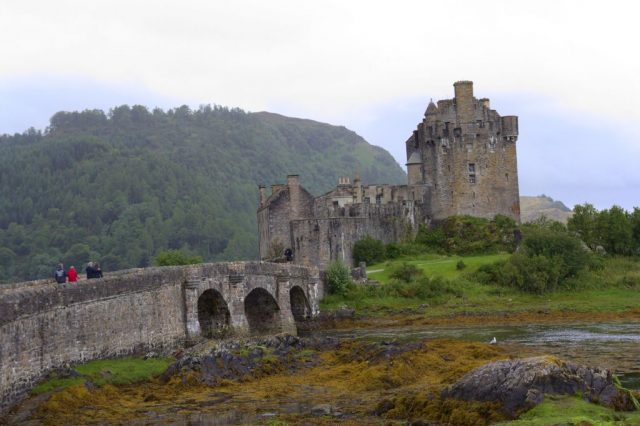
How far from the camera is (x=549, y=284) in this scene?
2329 inches

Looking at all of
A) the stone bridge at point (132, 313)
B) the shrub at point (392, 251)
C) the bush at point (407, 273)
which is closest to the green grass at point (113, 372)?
the stone bridge at point (132, 313)

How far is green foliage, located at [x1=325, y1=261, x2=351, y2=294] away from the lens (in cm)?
5866

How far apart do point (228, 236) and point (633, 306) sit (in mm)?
94323

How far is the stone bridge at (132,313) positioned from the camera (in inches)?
1057

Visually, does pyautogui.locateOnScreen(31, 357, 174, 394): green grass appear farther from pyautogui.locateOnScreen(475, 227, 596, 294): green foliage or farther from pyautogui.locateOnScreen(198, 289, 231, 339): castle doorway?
pyautogui.locateOnScreen(475, 227, 596, 294): green foliage

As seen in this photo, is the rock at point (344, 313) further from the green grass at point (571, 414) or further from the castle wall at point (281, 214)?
the green grass at point (571, 414)

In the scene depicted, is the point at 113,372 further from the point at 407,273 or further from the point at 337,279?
the point at 407,273

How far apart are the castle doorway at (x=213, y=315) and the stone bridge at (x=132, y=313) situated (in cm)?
4

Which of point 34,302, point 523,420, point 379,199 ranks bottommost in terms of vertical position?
point 523,420

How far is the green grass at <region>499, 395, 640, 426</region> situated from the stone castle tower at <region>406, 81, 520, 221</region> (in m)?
51.3

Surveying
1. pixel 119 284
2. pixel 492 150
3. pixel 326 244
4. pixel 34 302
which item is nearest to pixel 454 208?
pixel 492 150

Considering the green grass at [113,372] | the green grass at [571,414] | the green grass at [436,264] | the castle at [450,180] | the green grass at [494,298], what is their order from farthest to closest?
the castle at [450,180] → the green grass at [436,264] → the green grass at [494,298] → the green grass at [113,372] → the green grass at [571,414]

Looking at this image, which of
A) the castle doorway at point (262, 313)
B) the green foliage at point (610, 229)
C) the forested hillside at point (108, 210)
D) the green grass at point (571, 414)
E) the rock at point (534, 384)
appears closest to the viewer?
the green grass at point (571, 414)

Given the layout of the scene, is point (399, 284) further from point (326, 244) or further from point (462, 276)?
point (326, 244)
